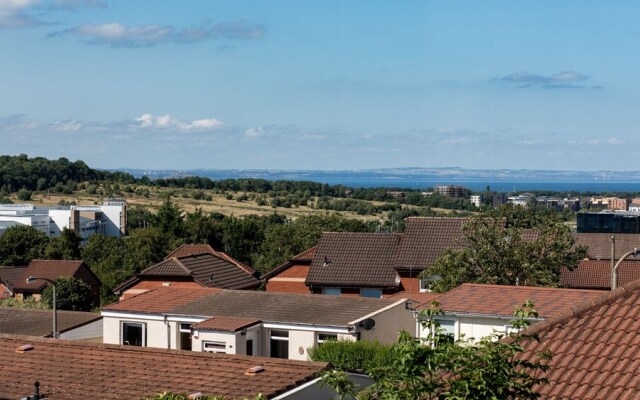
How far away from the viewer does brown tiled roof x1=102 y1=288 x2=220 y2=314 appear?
32.6m

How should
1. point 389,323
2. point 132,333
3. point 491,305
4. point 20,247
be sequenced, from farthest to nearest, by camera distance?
point 20,247 → point 132,333 → point 389,323 → point 491,305

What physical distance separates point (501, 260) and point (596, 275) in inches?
684

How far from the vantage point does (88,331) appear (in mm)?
35969

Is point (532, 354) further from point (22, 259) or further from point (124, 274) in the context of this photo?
point (22, 259)

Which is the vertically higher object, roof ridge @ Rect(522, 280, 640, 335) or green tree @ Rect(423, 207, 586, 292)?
roof ridge @ Rect(522, 280, 640, 335)

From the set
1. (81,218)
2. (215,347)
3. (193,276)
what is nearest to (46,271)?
(193,276)

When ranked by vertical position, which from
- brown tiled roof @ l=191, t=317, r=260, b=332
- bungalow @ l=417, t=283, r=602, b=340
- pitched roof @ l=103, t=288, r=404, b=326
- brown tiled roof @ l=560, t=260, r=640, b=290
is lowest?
brown tiled roof @ l=560, t=260, r=640, b=290

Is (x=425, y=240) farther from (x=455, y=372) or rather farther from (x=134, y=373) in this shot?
(x=455, y=372)

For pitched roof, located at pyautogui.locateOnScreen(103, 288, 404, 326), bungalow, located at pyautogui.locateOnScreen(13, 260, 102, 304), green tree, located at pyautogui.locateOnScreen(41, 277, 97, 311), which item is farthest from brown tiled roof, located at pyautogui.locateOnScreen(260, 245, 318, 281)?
pitched roof, located at pyautogui.locateOnScreen(103, 288, 404, 326)

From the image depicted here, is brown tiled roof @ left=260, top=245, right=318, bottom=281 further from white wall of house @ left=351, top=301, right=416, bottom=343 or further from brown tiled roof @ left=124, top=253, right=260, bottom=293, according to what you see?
white wall of house @ left=351, top=301, right=416, bottom=343

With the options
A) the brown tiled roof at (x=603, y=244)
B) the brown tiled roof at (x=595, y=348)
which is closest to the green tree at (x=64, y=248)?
the brown tiled roof at (x=603, y=244)

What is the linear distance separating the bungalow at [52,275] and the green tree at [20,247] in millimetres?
22647

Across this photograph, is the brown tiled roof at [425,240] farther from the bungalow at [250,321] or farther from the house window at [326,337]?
the house window at [326,337]

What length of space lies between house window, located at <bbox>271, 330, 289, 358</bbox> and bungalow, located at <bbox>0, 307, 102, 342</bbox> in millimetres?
8140
